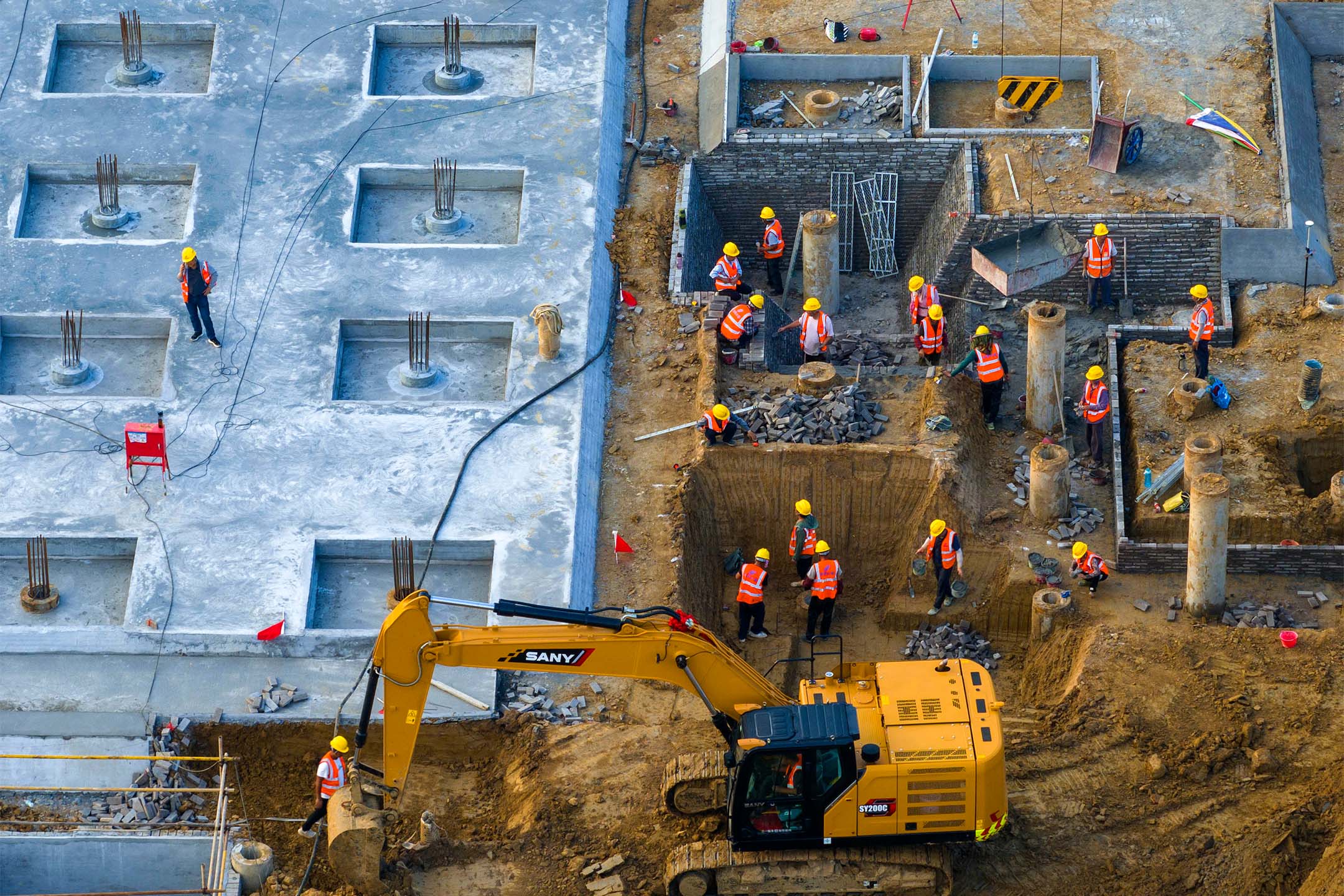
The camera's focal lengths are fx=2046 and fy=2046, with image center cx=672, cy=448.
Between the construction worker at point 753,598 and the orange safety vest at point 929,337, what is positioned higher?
the orange safety vest at point 929,337

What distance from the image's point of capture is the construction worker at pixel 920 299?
84.0 ft

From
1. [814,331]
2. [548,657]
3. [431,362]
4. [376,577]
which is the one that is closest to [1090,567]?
[814,331]

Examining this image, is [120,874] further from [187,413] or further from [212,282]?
[212,282]

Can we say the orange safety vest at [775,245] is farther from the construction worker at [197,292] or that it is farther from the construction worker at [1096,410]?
the construction worker at [197,292]

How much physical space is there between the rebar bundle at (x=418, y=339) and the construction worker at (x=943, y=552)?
6.76 meters

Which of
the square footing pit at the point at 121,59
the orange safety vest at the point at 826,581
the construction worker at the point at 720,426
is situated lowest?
the orange safety vest at the point at 826,581

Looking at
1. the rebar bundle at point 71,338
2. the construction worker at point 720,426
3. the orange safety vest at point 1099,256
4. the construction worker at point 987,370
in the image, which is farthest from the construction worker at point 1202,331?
the rebar bundle at point 71,338

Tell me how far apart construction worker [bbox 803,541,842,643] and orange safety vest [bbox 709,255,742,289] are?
16.2 feet

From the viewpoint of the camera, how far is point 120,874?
64.1 ft

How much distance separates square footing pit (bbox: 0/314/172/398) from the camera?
25328 mm

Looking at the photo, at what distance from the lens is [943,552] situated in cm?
2231

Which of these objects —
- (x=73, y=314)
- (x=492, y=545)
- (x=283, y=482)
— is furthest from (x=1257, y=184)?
(x=73, y=314)

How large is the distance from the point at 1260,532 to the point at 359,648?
32.5 ft

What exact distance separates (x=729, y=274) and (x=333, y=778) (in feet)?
32.7
